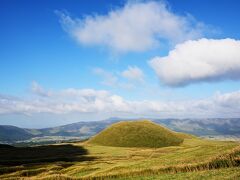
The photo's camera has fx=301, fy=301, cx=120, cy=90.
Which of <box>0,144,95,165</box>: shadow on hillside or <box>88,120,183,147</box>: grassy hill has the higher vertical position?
<box>88,120,183,147</box>: grassy hill

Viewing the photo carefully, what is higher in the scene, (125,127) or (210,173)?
(125,127)

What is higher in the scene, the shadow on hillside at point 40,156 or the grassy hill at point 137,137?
the grassy hill at point 137,137

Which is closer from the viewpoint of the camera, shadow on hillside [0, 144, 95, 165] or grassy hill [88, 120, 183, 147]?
shadow on hillside [0, 144, 95, 165]

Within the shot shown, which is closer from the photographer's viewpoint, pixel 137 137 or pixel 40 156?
pixel 40 156

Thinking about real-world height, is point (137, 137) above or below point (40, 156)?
above

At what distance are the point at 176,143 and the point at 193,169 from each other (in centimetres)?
13819

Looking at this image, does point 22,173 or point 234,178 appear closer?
point 234,178

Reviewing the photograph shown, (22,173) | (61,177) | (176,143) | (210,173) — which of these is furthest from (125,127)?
(210,173)

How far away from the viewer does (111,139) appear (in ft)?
581

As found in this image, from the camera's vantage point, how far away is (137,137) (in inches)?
6944

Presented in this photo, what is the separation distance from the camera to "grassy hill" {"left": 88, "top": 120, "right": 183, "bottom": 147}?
168 metres

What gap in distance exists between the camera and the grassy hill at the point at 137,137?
16807 centimetres

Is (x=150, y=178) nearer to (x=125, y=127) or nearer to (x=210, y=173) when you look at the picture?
(x=210, y=173)

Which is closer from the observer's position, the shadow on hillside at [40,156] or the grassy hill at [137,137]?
the shadow on hillside at [40,156]
